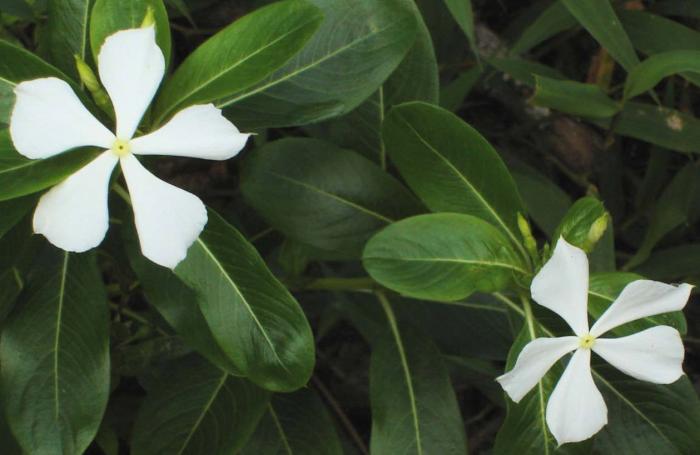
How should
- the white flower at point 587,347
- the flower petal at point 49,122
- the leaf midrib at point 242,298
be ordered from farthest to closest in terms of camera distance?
the leaf midrib at point 242,298 < the white flower at point 587,347 < the flower petal at point 49,122

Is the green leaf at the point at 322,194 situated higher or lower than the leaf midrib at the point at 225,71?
lower

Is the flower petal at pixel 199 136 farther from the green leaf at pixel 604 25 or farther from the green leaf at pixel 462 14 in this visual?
the green leaf at pixel 604 25

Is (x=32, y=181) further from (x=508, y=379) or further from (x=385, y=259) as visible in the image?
(x=508, y=379)

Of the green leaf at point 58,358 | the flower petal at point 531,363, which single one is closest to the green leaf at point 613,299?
the flower petal at point 531,363

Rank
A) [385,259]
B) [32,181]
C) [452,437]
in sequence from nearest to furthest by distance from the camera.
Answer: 1. [32,181]
2. [385,259]
3. [452,437]

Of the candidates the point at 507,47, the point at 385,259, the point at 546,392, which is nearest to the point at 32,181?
the point at 385,259

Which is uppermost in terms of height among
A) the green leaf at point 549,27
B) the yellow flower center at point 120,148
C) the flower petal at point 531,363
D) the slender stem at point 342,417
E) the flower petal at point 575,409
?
the yellow flower center at point 120,148

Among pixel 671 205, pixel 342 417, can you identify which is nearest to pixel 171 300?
pixel 342 417
